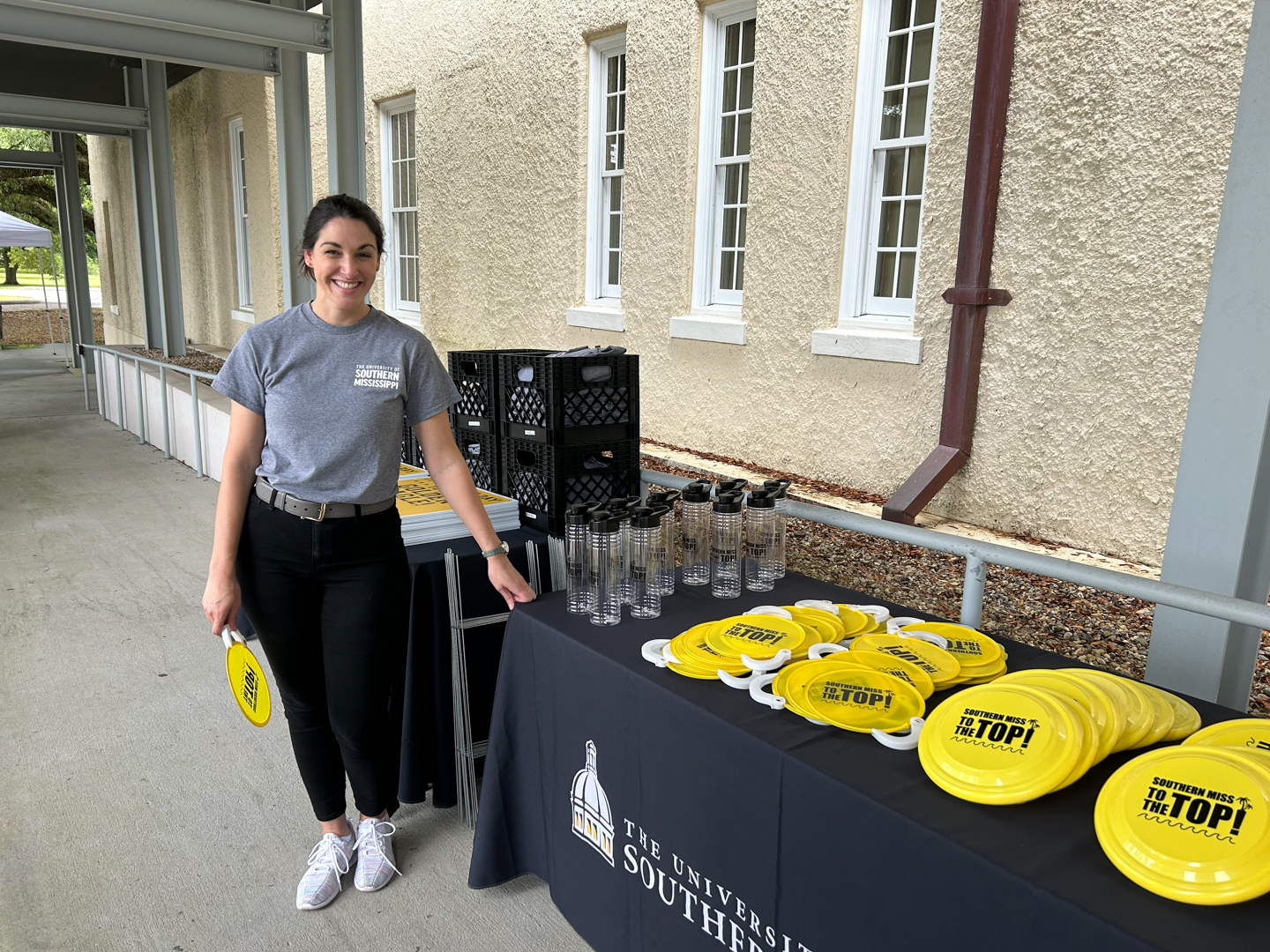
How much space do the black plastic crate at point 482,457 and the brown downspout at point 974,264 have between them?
2.95m

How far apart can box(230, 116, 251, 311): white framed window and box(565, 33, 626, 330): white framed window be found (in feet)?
28.0

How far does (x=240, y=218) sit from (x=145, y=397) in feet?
20.6

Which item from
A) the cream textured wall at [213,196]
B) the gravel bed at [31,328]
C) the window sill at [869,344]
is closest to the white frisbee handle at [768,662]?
the window sill at [869,344]

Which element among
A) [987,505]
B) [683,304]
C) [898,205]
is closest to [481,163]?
[683,304]

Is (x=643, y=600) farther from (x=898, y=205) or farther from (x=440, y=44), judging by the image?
(x=440, y=44)

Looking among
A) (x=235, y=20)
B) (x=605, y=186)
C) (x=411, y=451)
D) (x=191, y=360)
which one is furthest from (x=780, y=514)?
(x=191, y=360)

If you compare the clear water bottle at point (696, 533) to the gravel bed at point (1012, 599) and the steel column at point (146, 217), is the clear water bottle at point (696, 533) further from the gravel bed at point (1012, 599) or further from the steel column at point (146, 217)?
the steel column at point (146, 217)

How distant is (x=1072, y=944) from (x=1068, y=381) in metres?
4.55

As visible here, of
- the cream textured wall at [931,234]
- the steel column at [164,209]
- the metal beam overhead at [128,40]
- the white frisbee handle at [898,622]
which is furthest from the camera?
the steel column at [164,209]

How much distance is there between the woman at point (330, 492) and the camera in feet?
7.24

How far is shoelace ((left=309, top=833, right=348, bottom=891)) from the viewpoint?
2.57 metres

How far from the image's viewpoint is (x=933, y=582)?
16.0 ft

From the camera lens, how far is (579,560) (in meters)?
2.30

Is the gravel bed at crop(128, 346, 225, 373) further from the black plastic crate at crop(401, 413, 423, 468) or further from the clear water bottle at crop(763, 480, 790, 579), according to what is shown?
the clear water bottle at crop(763, 480, 790, 579)
